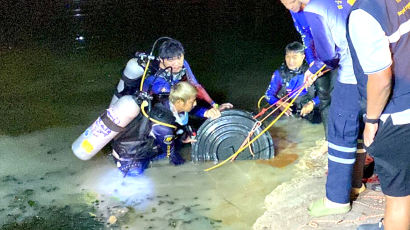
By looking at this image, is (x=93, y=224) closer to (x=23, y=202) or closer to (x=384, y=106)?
(x=23, y=202)

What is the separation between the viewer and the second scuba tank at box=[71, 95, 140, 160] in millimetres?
4266

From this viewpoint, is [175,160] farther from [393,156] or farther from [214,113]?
[393,156]

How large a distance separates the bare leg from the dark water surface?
1233 millimetres

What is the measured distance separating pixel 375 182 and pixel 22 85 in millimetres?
5422

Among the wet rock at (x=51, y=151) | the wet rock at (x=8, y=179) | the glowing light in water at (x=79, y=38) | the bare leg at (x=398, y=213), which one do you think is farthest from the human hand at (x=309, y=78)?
the glowing light in water at (x=79, y=38)

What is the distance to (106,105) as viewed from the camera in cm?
633

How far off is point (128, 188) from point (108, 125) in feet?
2.05

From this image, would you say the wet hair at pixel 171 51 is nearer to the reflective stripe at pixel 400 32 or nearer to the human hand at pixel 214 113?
the human hand at pixel 214 113

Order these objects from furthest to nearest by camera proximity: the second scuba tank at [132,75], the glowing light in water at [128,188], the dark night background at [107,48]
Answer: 1. the dark night background at [107,48]
2. the second scuba tank at [132,75]
3. the glowing light in water at [128,188]

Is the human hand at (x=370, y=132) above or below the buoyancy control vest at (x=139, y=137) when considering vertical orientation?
above

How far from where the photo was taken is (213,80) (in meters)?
7.20

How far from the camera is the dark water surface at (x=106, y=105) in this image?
13.4 ft

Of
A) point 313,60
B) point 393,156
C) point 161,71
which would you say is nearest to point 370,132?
point 393,156

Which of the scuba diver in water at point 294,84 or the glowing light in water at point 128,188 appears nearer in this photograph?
the glowing light in water at point 128,188
